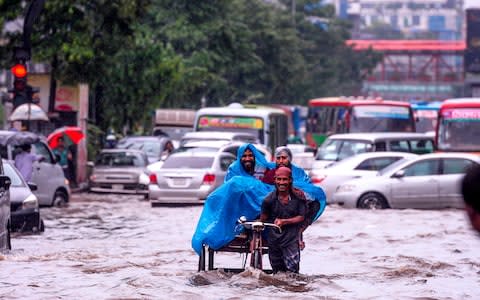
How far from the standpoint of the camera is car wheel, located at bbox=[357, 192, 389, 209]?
26375 mm

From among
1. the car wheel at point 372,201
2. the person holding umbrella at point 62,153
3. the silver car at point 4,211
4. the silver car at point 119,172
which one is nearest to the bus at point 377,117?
the silver car at point 119,172

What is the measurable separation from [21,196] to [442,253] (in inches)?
254

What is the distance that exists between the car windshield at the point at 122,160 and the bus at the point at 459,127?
814cm

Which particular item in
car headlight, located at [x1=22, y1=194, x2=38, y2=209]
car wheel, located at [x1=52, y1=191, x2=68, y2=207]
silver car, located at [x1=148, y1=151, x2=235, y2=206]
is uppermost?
car headlight, located at [x1=22, y1=194, x2=38, y2=209]

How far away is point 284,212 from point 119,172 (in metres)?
21.6

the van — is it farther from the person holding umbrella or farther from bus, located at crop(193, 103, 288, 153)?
the person holding umbrella

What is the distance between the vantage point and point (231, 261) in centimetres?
1653

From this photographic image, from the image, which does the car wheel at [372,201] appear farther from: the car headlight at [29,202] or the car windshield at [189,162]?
the car headlight at [29,202]

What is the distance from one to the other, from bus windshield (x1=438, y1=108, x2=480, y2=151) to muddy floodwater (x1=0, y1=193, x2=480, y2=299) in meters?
8.08

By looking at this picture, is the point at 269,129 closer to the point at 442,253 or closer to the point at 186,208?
the point at 186,208

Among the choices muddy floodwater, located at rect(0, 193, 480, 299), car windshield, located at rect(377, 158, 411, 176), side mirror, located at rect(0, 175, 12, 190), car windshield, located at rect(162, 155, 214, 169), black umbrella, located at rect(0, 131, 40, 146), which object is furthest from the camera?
car windshield, located at rect(162, 155, 214, 169)

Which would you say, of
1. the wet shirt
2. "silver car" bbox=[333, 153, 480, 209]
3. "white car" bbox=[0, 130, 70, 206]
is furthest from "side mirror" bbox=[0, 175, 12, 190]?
"silver car" bbox=[333, 153, 480, 209]

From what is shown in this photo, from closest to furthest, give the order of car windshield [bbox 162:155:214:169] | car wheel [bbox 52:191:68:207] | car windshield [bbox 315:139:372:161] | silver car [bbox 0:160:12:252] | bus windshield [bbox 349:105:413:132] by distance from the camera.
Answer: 1. silver car [bbox 0:160:12:252]
2. car wheel [bbox 52:191:68:207]
3. car windshield [bbox 162:155:214:169]
4. car windshield [bbox 315:139:372:161]
5. bus windshield [bbox 349:105:413:132]

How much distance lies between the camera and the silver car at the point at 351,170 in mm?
28188
